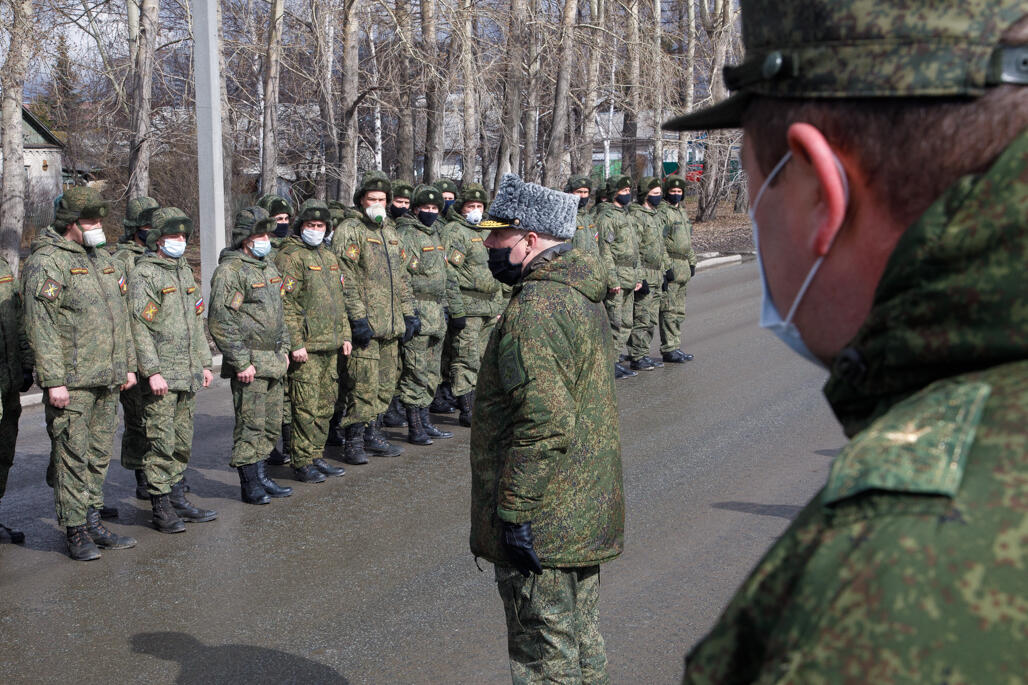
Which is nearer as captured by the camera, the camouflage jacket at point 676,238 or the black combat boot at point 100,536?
the black combat boot at point 100,536

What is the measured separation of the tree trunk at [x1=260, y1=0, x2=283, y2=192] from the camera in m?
15.0

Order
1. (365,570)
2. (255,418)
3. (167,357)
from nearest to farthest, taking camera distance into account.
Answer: (365,570), (167,357), (255,418)

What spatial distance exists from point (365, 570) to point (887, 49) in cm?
552

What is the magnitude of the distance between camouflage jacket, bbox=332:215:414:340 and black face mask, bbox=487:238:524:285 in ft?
16.1

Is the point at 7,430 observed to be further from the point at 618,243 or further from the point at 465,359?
the point at 618,243

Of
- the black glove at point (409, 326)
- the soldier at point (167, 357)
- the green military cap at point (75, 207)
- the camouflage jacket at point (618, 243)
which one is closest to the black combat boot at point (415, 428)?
the black glove at point (409, 326)

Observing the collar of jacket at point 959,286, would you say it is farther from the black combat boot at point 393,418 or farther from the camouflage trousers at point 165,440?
the black combat boot at point 393,418

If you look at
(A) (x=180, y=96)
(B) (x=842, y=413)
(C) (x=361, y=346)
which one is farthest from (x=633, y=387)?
(B) (x=842, y=413)

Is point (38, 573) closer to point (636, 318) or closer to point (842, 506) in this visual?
point (842, 506)

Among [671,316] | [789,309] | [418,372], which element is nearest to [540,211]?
[789,309]

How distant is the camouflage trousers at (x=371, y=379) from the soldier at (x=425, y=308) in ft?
0.56

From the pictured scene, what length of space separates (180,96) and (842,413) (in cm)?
1686

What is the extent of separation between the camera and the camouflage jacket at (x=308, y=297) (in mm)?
8609

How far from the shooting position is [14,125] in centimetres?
1466
